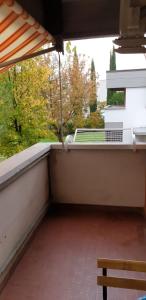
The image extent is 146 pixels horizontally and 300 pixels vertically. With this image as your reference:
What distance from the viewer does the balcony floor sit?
2002 millimetres

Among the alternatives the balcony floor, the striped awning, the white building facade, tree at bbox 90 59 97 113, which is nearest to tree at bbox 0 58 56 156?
tree at bbox 90 59 97 113

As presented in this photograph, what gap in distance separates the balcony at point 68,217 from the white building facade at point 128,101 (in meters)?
2.59

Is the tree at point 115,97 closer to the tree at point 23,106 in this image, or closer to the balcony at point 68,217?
the tree at point 23,106

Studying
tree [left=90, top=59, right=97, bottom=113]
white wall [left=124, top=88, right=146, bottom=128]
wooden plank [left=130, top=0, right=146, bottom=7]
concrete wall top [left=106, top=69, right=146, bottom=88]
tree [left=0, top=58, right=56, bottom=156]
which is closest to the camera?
wooden plank [left=130, top=0, right=146, bottom=7]

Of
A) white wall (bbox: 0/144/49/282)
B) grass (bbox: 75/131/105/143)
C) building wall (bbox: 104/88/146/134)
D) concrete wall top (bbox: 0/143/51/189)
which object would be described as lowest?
white wall (bbox: 0/144/49/282)

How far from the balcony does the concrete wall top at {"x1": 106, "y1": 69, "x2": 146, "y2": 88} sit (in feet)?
9.94

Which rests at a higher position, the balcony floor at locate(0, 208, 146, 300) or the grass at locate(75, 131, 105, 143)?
the grass at locate(75, 131, 105, 143)

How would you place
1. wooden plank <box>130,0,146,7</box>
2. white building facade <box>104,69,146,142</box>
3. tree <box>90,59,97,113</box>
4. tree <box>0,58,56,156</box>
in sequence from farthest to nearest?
tree <box>90,59,97,113</box> < tree <box>0,58,56,156</box> < white building facade <box>104,69,146,142</box> < wooden plank <box>130,0,146,7</box>

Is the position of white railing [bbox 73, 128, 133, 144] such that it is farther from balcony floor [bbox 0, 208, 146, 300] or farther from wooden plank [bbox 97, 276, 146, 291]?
wooden plank [bbox 97, 276, 146, 291]

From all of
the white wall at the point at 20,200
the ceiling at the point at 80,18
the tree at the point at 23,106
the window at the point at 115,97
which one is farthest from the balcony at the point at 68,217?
the tree at the point at 23,106

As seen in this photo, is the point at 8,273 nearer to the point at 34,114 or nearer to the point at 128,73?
the point at 128,73

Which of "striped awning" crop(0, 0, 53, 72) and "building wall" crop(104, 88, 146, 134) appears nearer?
"striped awning" crop(0, 0, 53, 72)

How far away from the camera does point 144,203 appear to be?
3303mm

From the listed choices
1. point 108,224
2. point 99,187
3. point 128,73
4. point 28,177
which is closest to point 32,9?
point 28,177
